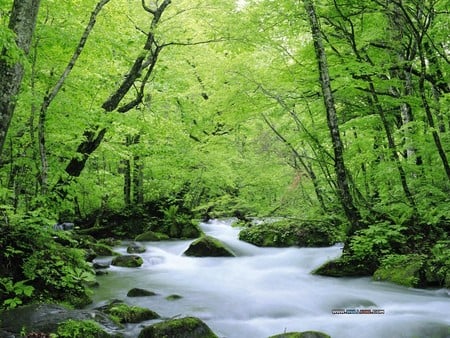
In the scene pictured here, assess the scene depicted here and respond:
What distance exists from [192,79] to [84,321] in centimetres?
1521

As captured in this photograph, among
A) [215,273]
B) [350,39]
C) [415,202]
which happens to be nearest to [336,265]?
[415,202]

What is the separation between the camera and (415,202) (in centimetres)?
838

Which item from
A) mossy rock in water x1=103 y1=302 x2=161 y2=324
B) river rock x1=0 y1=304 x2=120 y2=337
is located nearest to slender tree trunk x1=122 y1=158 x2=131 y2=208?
mossy rock in water x1=103 y1=302 x2=161 y2=324

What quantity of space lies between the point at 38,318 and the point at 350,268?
690cm

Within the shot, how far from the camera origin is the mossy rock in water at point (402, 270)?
821cm

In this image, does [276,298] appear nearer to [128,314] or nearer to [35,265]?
[128,314]

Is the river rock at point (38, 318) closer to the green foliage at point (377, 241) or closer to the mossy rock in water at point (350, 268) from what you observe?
the green foliage at point (377, 241)

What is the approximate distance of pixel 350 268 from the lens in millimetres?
9406

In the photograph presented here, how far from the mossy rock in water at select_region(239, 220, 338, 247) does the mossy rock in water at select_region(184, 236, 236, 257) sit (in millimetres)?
1764

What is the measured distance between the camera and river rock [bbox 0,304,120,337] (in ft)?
15.7

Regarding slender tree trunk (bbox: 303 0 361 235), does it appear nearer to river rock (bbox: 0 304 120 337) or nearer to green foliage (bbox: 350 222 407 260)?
green foliage (bbox: 350 222 407 260)

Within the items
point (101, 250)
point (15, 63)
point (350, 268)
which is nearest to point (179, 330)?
point (15, 63)

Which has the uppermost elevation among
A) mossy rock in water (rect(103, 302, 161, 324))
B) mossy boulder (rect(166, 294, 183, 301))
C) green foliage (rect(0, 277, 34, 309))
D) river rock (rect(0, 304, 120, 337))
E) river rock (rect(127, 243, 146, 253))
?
green foliage (rect(0, 277, 34, 309))

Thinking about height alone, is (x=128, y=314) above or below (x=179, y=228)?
below
